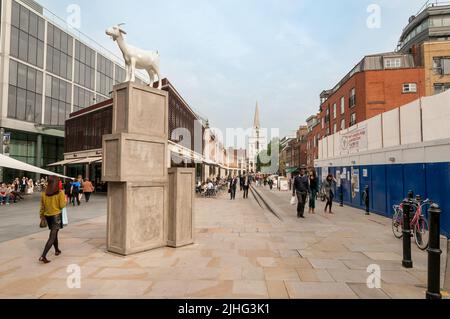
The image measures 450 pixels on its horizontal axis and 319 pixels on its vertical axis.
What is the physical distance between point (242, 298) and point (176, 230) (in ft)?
9.74

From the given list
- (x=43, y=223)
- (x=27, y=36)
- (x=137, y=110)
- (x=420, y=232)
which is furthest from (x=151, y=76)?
(x=27, y=36)

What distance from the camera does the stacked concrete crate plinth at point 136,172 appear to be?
5902mm

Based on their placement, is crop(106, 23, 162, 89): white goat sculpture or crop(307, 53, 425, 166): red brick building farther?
crop(307, 53, 425, 166): red brick building

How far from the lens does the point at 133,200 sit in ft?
19.7

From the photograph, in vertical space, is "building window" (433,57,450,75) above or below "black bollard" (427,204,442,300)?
above

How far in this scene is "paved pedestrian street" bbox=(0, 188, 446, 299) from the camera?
415 centimetres

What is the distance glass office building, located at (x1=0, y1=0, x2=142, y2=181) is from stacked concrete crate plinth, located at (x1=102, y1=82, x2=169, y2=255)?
25.9 m

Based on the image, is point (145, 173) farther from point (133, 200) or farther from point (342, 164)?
point (342, 164)

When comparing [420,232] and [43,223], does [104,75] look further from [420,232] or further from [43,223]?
[420,232]

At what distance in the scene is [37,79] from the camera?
3341 cm

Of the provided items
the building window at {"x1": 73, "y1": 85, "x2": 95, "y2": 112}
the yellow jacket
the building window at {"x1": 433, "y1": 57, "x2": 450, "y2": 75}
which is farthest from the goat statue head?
the building window at {"x1": 73, "y1": 85, "x2": 95, "y2": 112}

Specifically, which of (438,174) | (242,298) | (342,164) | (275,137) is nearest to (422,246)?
(438,174)

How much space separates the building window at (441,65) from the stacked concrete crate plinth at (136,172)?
36802mm

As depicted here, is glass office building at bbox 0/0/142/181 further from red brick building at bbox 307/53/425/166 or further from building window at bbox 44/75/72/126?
red brick building at bbox 307/53/425/166
